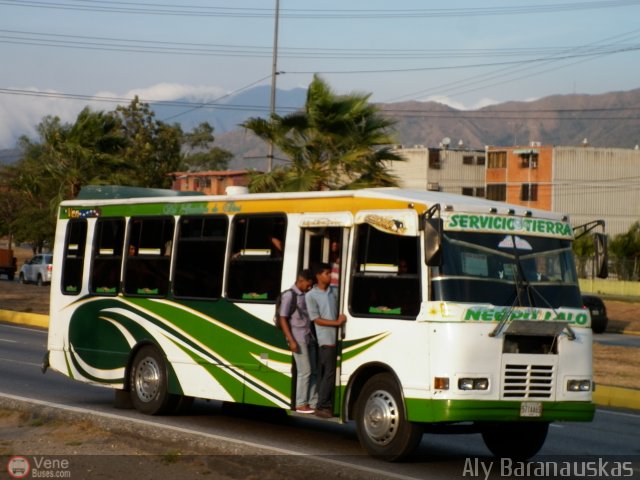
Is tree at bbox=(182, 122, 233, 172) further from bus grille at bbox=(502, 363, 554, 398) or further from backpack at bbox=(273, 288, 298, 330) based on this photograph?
bus grille at bbox=(502, 363, 554, 398)

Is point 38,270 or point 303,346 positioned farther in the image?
point 38,270

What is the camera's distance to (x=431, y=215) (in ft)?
38.2

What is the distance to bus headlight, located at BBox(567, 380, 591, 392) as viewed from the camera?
11.9 metres

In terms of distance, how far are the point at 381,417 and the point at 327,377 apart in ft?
3.01

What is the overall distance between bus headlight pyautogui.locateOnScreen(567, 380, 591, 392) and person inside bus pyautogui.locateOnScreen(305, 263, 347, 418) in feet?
7.73

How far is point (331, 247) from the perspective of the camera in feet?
42.4

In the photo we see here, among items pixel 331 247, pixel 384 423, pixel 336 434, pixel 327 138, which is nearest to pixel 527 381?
pixel 384 423

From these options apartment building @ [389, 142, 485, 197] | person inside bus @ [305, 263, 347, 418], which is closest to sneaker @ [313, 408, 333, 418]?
person inside bus @ [305, 263, 347, 418]

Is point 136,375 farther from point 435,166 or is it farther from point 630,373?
point 435,166

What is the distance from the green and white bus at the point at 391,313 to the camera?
11.4 metres

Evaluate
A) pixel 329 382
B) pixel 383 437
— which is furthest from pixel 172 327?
pixel 383 437

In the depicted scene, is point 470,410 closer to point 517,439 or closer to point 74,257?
point 517,439

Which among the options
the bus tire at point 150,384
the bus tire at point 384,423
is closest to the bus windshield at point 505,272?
the bus tire at point 384,423

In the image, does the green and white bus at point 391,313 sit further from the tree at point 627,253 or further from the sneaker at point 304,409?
the tree at point 627,253
